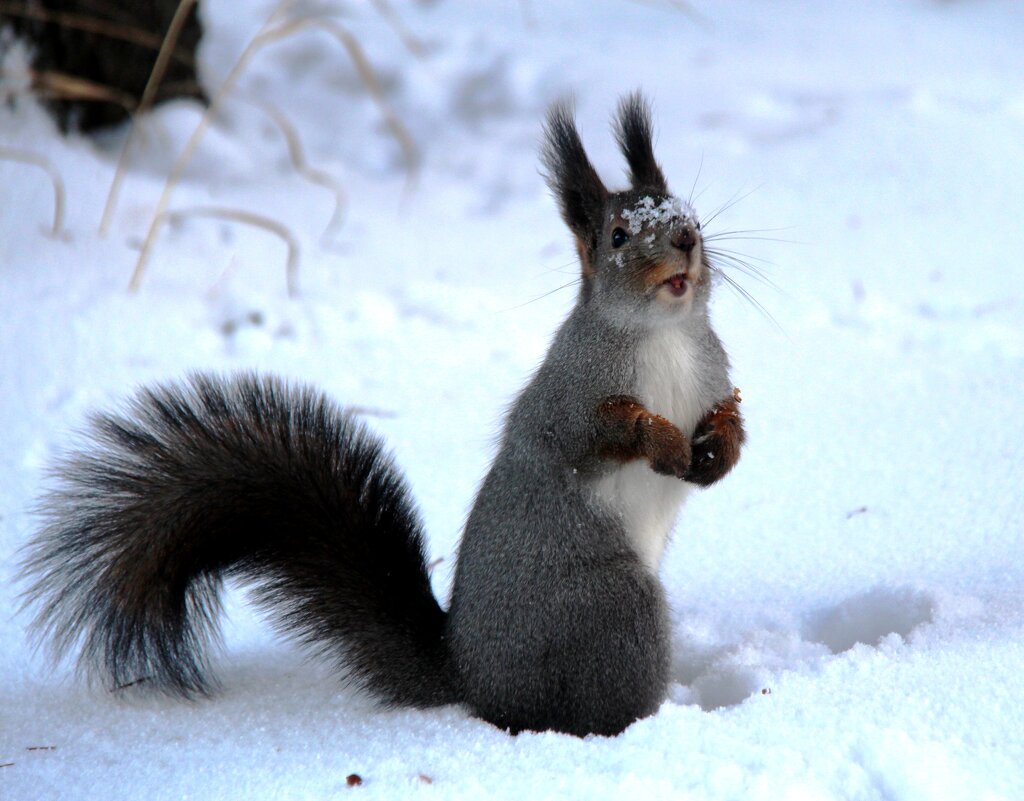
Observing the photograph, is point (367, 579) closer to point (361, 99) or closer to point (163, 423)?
point (163, 423)

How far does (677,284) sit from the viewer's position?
1.64 meters

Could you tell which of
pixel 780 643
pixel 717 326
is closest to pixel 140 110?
pixel 717 326

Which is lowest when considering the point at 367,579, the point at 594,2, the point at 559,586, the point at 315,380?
the point at 315,380

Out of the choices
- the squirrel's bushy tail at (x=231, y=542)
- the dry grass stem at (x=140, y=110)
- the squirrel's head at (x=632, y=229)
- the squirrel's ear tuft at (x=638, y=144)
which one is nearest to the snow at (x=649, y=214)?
the squirrel's head at (x=632, y=229)

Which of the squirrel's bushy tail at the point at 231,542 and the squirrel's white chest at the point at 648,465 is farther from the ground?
the squirrel's white chest at the point at 648,465

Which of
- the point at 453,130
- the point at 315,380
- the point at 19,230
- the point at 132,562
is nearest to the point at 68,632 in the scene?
the point at 132,562

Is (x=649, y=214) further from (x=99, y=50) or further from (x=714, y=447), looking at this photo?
(x=99, y=50)

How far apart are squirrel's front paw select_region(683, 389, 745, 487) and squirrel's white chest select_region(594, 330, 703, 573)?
1.2 inches

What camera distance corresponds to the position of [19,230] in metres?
3.22

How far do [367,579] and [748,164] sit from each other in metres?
2.44

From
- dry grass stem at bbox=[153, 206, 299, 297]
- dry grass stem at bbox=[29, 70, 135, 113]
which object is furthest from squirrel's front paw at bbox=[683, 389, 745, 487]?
dry grass stem at bbox=[29, 70, 135, 113]

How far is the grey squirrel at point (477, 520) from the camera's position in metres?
1.59

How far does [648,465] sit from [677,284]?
0.25m

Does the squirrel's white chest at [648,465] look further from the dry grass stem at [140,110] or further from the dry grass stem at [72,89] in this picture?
the dry grass stem at [72,89]
